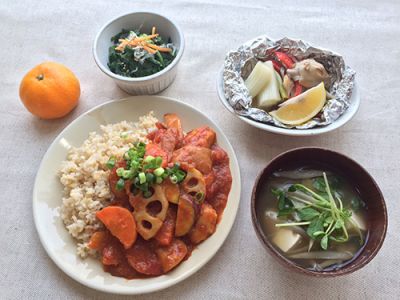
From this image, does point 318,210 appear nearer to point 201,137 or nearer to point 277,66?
point 201,137

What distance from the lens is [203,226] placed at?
1492mm

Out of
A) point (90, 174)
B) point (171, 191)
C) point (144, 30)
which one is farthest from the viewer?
point (144, 30)

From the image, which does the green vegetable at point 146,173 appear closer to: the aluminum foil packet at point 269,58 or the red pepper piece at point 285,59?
the aluminum foil packet at point 269,58

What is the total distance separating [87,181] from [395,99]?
1.45 meters

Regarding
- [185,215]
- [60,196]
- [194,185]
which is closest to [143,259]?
[185,215]

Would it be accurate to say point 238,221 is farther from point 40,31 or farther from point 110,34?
point 40,31

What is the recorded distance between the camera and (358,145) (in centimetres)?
180

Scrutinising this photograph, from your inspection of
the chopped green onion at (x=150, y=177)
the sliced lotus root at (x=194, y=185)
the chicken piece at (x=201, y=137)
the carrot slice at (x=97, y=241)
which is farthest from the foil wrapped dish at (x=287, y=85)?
the carrot slice at (x=97, y=241)

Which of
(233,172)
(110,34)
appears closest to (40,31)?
(110,34)

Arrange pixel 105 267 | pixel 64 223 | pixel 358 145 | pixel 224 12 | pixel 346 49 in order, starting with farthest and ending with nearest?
pixel 224 12, pixel 346 49, pixel 358 145, pixel 64 223, pixel 105 267

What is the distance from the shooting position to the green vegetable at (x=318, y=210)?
134cm

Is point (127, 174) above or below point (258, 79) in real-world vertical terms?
below

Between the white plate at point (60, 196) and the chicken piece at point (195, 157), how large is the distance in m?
0.12

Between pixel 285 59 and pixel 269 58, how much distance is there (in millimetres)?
77
